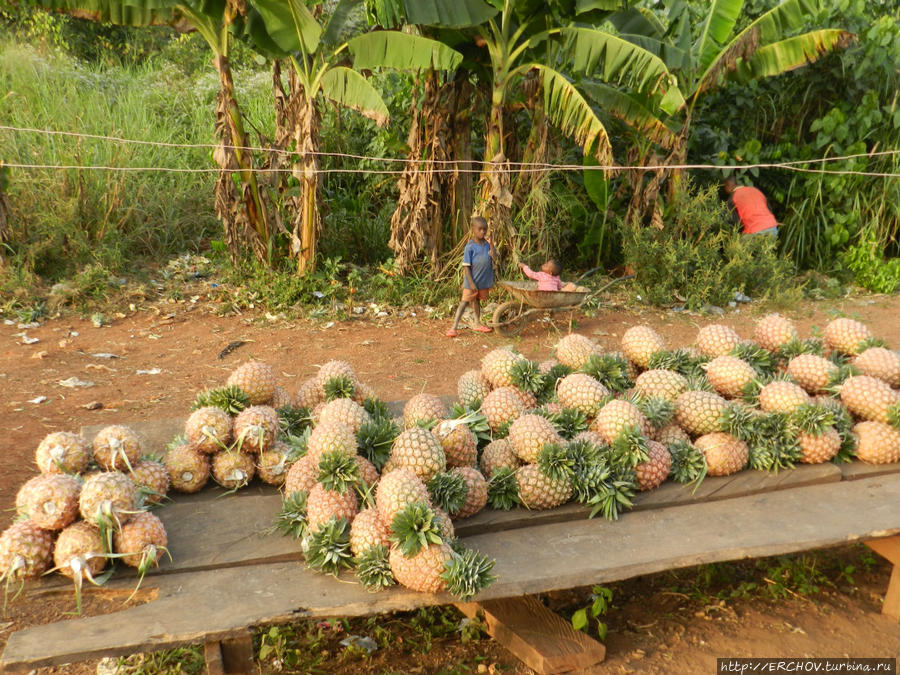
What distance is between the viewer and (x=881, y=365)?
338 centimetres

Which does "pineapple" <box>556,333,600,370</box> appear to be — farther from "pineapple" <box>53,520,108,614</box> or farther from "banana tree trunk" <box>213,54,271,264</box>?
"banana tree trunk" <box>213,54,271,264</box>

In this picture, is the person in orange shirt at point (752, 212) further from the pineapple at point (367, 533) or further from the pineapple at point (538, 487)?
the pineapple at point (367, 533)

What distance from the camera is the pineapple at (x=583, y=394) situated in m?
3.01

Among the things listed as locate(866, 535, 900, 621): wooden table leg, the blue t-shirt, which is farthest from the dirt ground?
the blue t-shirt

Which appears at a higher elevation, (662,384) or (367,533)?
(662,384)

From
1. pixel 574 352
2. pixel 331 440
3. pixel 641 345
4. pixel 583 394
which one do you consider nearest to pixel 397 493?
pixel 331 440

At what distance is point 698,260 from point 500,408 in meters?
6.17

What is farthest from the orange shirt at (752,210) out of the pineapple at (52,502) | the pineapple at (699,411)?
the pineapple at (52,502)

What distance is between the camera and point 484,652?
296 cm

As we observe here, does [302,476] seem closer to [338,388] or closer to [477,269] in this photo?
[338,388]

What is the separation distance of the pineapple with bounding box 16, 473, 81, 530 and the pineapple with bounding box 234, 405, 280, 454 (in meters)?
0.58

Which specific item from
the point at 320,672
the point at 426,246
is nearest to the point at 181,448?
the point at 320,672

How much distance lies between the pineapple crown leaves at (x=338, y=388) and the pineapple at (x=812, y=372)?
2018 millimetres

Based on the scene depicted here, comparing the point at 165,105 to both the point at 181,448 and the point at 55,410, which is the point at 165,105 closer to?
the point at 55,410
